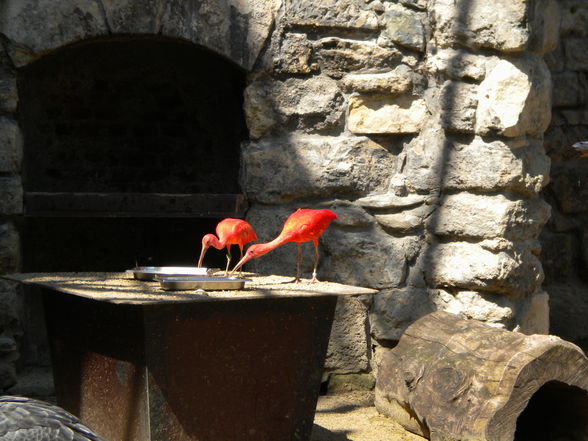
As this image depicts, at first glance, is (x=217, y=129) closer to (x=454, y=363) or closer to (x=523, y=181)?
(x=523, y=181)

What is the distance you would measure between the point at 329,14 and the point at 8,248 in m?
1.68

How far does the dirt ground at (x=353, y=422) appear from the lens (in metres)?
3.38

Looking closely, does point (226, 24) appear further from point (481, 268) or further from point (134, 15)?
point (481, 268)

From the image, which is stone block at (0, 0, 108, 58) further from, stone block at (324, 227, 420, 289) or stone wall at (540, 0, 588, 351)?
stone wall at (540, 0, 588, 351)

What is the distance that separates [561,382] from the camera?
10.4 feet

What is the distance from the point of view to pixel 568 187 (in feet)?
16.5

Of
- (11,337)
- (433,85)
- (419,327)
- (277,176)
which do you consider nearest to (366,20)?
(433,85)

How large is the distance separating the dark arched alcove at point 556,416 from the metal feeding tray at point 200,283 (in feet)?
4.29

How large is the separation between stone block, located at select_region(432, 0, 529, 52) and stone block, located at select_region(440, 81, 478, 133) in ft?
0.61

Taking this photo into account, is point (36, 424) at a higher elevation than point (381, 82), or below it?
→ below

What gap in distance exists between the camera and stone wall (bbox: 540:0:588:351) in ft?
16.3

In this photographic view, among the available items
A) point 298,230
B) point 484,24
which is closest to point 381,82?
point 484,24

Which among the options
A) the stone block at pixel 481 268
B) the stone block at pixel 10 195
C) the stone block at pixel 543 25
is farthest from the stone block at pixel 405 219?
the stone block at pixel 10 195

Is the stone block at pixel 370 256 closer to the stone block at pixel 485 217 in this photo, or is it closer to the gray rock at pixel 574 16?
the stone block at pixel 485 217
